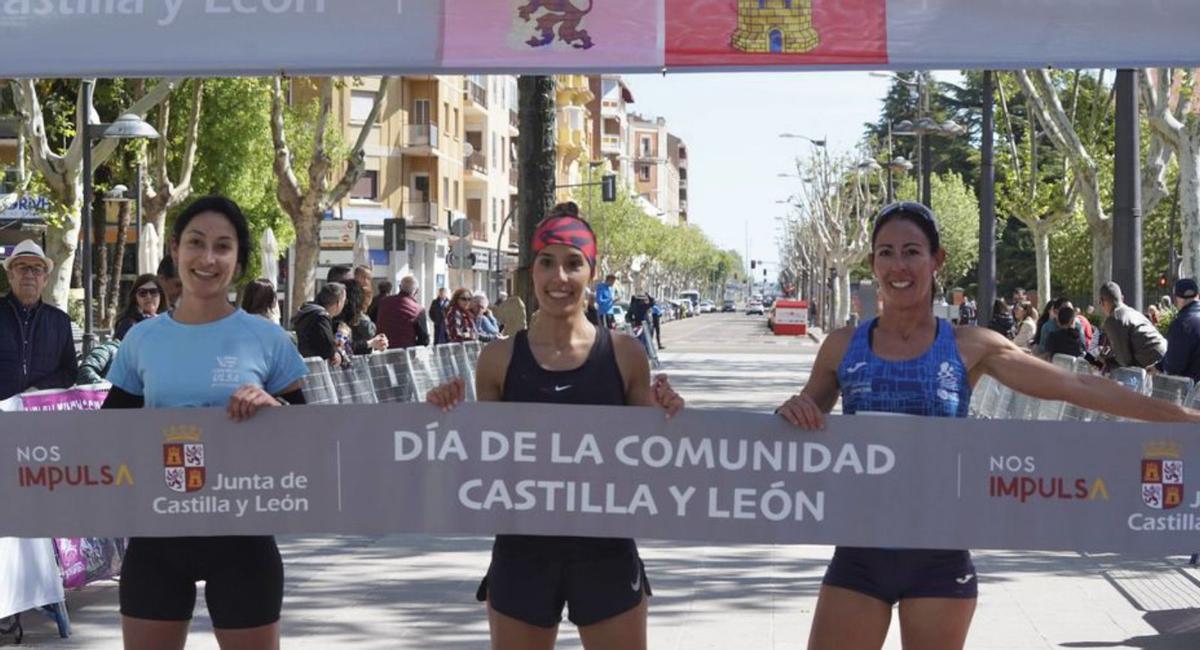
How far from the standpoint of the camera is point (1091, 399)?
5121 millimetres

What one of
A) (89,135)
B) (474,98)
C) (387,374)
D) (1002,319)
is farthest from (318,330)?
(474,98)

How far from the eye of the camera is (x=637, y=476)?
555cm

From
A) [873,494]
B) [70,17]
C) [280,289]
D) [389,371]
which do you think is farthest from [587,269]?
[280,289]

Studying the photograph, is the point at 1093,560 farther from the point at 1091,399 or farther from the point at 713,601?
the point at 1091,399

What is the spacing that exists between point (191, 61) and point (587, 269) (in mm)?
2313

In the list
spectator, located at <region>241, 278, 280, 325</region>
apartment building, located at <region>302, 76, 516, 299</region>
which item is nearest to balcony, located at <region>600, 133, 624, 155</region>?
apartment building, located at <region>302, 76, 516, 299</region>

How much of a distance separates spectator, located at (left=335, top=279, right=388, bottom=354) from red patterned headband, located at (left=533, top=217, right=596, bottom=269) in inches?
538

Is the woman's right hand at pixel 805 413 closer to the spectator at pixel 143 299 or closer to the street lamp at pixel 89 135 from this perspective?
the spectator at pixel 143 299

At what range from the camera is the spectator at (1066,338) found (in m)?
20.3

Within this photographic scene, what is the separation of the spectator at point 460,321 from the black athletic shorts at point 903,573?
2134 centimetres

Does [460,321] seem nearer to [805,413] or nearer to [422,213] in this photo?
[805,413]

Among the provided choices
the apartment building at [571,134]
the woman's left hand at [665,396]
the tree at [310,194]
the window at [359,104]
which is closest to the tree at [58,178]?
the tree at [310,194]

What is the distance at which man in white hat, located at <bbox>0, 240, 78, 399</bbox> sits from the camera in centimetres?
913

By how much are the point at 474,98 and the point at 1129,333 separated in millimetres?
68688
